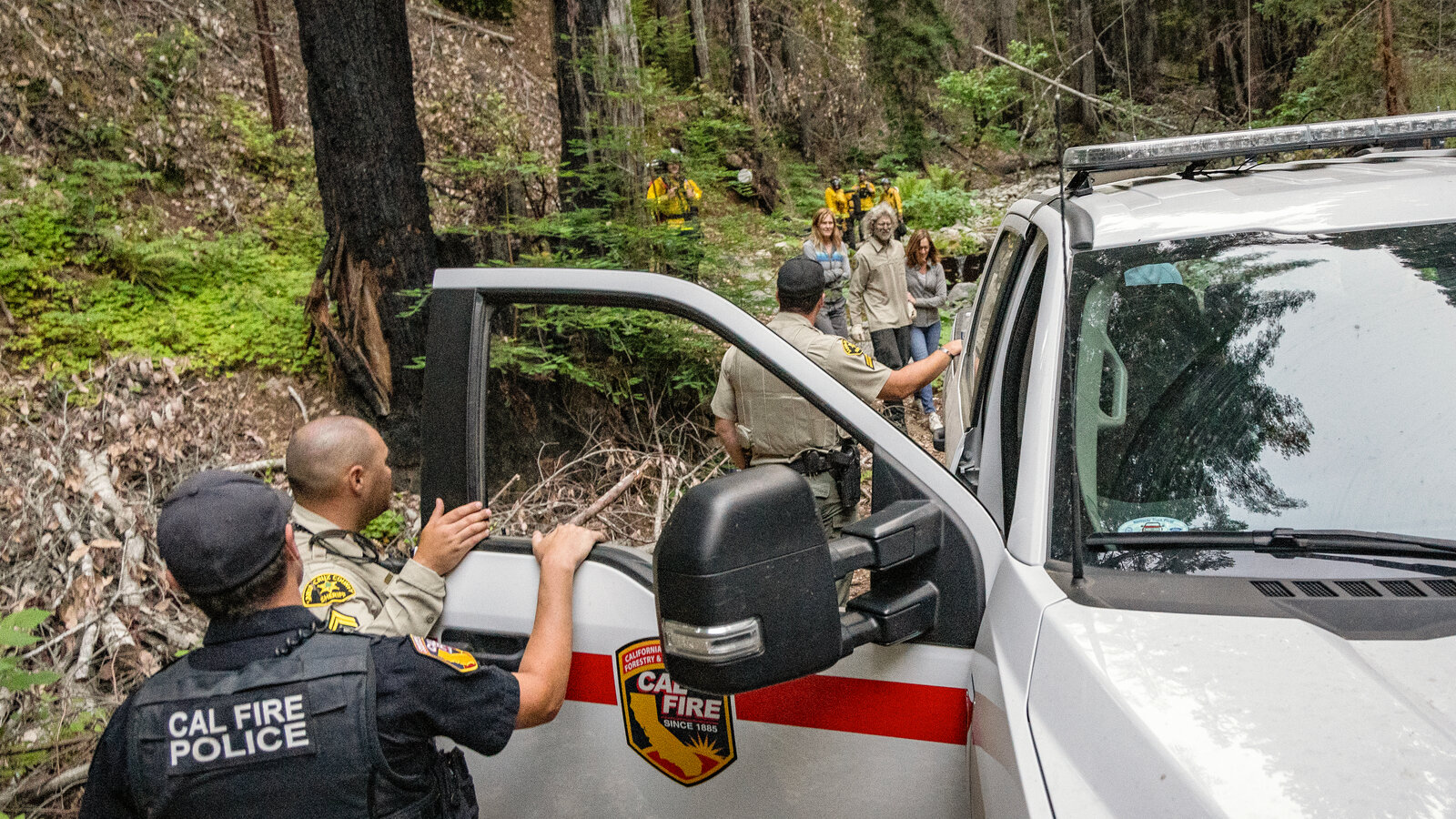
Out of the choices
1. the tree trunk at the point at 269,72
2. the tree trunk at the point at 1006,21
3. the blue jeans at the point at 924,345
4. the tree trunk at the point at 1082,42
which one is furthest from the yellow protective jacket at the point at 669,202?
the tree trunk at the point at 1006,21

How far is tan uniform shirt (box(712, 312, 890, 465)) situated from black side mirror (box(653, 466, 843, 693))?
2.18 m

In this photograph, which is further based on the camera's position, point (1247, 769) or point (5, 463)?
point (5, 463)

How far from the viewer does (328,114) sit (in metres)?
6.89

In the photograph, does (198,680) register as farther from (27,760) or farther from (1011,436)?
(27,760)

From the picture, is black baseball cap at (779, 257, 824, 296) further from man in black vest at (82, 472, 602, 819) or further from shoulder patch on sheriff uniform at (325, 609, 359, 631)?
man in black vest at (82, 472, 602, 819)

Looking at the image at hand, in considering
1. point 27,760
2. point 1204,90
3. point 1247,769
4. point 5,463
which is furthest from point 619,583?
point 1204,90

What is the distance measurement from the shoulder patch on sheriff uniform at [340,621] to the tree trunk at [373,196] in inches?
192

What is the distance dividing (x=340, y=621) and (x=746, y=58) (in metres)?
Result: 18.6

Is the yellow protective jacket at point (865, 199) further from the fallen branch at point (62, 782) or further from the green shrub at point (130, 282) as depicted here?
the fallen branch at point (62, 782)

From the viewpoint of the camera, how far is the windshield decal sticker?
74.7 inches

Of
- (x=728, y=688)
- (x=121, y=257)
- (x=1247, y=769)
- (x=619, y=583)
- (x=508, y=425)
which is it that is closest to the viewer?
(x=1247, y=769)

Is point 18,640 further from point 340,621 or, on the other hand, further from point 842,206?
point 842,206

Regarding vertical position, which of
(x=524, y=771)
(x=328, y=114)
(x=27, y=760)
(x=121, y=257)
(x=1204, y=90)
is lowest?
(x=27, y=760)

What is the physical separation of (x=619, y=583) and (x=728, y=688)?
0.68 m
